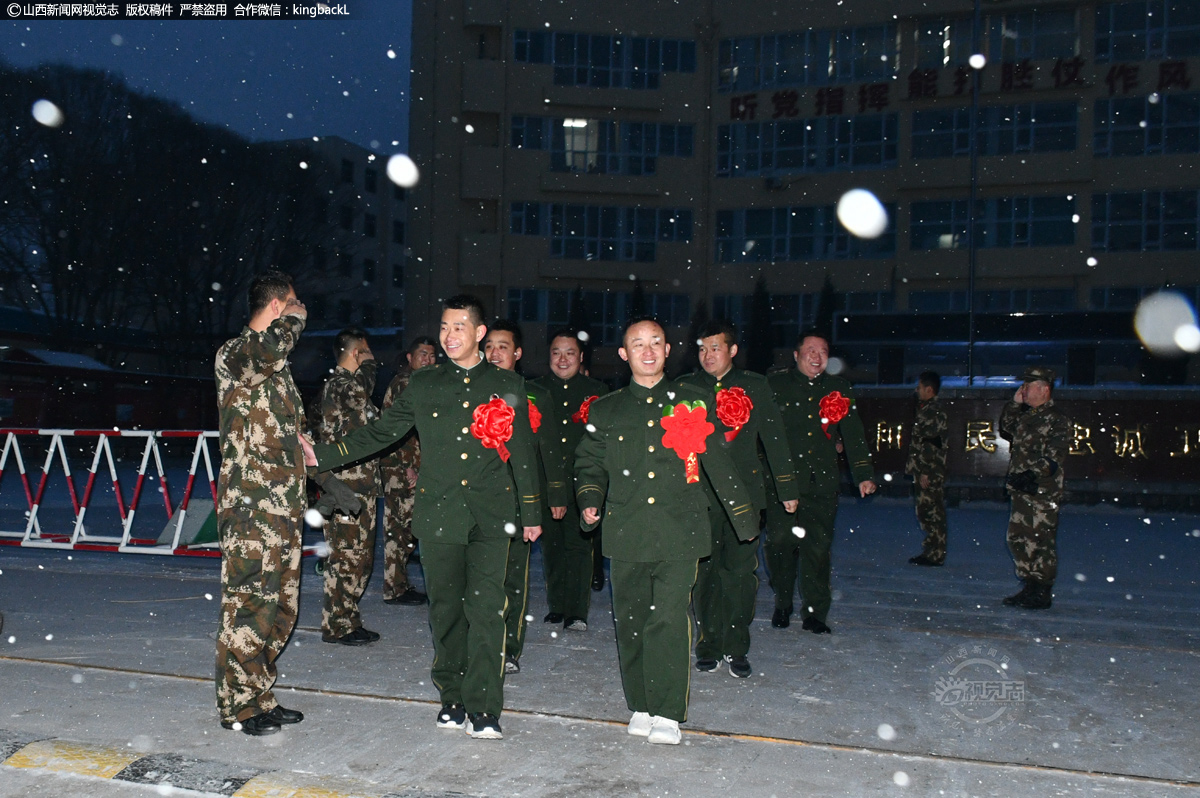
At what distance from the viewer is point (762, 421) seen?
6852 millimetres

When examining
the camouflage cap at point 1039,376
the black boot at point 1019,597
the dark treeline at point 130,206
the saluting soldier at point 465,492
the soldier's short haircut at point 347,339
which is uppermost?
the dark treeline at point 130,206

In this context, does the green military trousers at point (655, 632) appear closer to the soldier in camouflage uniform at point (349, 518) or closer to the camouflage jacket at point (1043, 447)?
the soldier in camouflage uniform at point (349, 518)

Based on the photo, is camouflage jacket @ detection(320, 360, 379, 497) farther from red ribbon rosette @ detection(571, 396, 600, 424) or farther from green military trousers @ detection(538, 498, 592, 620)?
red ribbon rosette @ detection(571, 396, 600, 424)

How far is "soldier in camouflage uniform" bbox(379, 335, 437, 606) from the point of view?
8.80 m

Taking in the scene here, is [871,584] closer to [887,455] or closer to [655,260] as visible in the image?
[887,455]

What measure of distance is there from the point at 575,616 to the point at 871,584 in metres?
3.67

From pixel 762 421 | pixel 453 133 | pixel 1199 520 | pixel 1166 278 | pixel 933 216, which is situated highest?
pixel 453 133

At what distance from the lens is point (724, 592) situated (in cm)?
671

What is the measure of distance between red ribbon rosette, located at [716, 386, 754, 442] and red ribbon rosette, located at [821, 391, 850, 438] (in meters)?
1.50

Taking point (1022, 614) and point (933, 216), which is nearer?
point (1022, 614)

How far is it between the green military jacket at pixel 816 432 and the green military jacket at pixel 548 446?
1.68 metres

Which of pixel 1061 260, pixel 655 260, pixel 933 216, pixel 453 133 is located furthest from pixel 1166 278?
pixel 453 133

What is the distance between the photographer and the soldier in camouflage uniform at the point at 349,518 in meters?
7.12

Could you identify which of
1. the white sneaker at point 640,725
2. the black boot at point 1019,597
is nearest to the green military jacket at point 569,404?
the white sneaker at point 640,725
